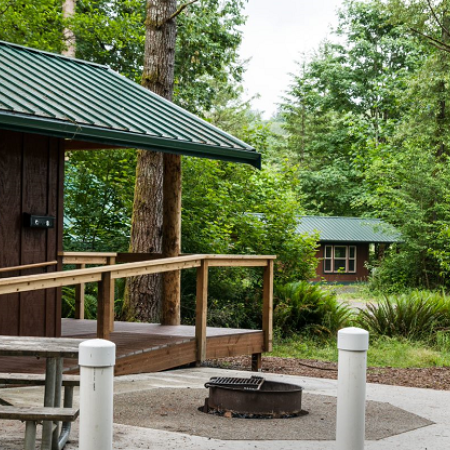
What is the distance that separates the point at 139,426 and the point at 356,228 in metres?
39.9

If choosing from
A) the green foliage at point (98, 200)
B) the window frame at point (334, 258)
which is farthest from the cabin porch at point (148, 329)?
the window frame at point (334, 258)

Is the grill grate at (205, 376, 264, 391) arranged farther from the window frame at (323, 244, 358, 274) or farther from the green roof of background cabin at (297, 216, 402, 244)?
the window frame at (323, 244, 358, 274)

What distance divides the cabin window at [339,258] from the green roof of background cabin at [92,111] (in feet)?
111

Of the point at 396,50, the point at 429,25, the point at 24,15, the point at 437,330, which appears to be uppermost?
the point at 396,50

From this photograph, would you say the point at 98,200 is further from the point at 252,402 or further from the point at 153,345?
the point at 252,402

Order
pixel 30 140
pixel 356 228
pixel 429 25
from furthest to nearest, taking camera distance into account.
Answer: pixel 356 228 < pixel 429 25 < pixel 30 140

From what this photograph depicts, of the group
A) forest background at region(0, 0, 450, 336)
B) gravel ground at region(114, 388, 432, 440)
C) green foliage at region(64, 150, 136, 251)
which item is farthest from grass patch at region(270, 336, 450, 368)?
gravel ground at region(114, 388, 432, 440)

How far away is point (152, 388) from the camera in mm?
8375

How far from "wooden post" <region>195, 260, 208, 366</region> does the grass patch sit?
173 inches

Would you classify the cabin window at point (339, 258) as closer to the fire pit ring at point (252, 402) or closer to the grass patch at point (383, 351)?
the grass patch at point (383, 351)

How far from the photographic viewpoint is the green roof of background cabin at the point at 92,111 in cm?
861

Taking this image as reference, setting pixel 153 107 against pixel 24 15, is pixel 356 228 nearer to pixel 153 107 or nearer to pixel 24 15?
pixel 24 15

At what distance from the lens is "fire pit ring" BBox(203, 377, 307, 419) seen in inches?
284

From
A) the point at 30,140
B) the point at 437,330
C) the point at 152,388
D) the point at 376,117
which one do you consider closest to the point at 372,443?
the point at 152,388
